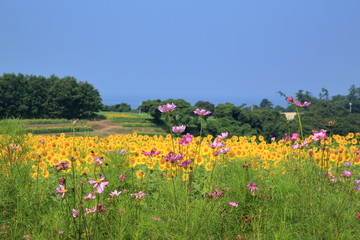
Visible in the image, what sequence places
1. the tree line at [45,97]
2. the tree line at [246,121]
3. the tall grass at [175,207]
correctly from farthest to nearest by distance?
the tree line at [45,97] → the tree line at [246,121] → the tall grass at [175,207]

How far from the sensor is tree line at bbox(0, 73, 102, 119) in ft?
107

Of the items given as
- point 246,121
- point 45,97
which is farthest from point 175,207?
point 45,97

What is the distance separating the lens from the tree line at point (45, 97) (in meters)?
32.6

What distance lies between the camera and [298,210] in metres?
3.79

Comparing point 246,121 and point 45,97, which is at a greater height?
point 45,97

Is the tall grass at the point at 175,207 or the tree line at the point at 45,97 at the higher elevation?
the tree line at the point at 45,97

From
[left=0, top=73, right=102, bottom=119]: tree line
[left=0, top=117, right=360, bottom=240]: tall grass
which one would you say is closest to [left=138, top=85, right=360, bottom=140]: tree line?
[left=0, top=73, right=102, bottom=119]: tree line

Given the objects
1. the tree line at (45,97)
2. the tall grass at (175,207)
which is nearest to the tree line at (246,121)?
the tree line at (45,97)

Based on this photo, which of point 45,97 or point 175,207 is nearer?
point 175,207

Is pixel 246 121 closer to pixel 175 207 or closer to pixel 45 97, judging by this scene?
pixel 45 97

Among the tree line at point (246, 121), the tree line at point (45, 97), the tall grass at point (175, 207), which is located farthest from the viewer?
the tree line at point (45, 97)

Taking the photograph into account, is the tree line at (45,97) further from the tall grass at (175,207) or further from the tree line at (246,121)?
the tall grass at (175,207)

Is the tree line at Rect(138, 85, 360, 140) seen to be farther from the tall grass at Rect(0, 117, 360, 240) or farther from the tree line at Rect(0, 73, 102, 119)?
the tall grass at Rect(0, 117, 360, 240)

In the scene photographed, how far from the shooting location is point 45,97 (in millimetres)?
34312
